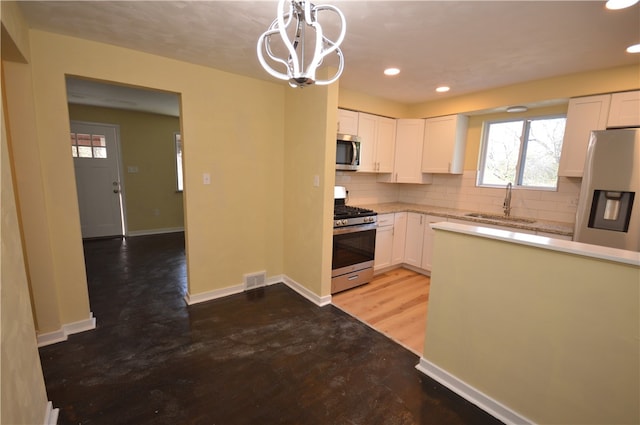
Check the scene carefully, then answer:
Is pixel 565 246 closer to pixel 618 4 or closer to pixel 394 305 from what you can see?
pixel 618 4

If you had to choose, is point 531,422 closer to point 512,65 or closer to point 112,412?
point 112,412

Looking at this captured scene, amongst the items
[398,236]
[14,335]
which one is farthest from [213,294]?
[398,236]

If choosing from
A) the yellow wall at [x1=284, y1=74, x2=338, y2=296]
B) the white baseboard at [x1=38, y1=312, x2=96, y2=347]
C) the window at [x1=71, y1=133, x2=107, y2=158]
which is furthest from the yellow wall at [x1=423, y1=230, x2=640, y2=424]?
the window at [x1=71, y1=133, x2=107, y2=158]

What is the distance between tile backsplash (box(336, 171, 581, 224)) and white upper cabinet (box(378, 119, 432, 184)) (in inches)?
Result: 12.4

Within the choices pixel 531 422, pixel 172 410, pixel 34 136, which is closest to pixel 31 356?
pixel 172 410

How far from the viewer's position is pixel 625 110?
2426 millimetres

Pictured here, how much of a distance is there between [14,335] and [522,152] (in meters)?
4.57

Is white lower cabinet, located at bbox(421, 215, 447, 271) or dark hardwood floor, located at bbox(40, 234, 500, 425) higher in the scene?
white lower cabinet, located at bbox(421, 215, 447, 271)

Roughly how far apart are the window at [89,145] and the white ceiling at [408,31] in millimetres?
3708

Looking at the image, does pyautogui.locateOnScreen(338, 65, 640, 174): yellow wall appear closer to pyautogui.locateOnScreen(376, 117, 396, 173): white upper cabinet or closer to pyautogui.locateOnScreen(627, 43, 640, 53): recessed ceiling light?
pyautogui.locateOnScreen(376, 117, 396, 173): white upper cabinet

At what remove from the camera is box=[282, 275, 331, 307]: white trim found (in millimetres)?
2942

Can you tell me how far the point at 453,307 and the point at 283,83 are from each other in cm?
280

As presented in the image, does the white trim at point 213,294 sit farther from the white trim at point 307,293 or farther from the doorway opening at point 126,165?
the doorway opening at point 126,165

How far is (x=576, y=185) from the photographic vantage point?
2971 millimetres
